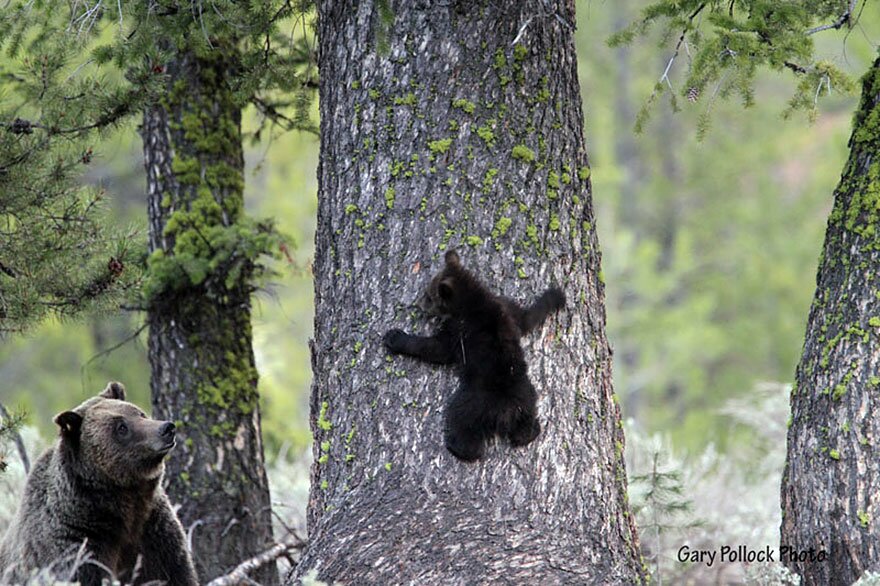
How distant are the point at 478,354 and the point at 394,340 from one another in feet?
1.26

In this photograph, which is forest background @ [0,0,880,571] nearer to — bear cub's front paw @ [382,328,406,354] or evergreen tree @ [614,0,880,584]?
bear cub's front paw @ [382,328,406,354]

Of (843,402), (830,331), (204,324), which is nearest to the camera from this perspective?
(843,402)

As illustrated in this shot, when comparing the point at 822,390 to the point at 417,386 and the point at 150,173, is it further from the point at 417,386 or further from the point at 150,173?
the point at 150,173

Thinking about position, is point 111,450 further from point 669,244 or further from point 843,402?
point 669,244

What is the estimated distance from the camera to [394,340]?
14.6 ft

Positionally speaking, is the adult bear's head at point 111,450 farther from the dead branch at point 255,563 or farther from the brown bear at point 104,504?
the dead branch at point 255,563

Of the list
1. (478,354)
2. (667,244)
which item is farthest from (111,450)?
(667,244)

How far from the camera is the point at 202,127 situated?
6.80m

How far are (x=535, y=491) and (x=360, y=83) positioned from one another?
2.09m

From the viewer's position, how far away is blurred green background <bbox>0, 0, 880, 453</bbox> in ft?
56.3

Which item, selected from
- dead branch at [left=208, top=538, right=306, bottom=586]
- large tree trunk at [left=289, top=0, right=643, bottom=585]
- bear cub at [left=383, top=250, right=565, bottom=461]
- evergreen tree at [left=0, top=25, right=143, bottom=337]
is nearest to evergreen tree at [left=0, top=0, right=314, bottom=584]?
dead branch at [left=208, top=538, right=306, bottom=586]

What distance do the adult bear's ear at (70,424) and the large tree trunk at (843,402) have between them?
12.6 feet

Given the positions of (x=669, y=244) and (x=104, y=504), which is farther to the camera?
(x=669, y=244)

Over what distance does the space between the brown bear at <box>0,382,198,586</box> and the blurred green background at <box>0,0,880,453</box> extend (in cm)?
1002
